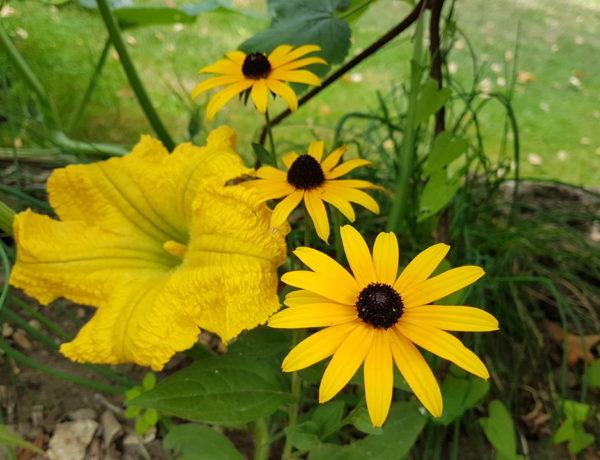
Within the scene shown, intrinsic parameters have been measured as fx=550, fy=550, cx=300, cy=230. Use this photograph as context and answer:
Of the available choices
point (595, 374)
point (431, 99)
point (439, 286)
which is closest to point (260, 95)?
point (431, 99)

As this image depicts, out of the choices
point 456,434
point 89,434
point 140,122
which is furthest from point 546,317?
point 140,122

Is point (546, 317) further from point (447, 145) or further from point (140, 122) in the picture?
point (140, 122)

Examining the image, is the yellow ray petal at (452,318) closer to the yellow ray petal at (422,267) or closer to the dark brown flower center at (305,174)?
the yellow ray petal at (422,267)

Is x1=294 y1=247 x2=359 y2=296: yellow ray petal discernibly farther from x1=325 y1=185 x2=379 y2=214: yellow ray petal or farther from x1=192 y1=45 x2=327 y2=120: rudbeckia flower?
x1=192 y1=45 x2=327 y2=120: rudbeckia flower

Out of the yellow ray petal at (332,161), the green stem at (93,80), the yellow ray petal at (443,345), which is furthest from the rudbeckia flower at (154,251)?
the green stem at (93,80)

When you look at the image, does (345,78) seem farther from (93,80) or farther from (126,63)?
(126,63)

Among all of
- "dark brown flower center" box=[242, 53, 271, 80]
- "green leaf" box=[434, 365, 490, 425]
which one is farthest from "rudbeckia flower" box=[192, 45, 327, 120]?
"green leaf" box=[434, 365, 490, 425]
